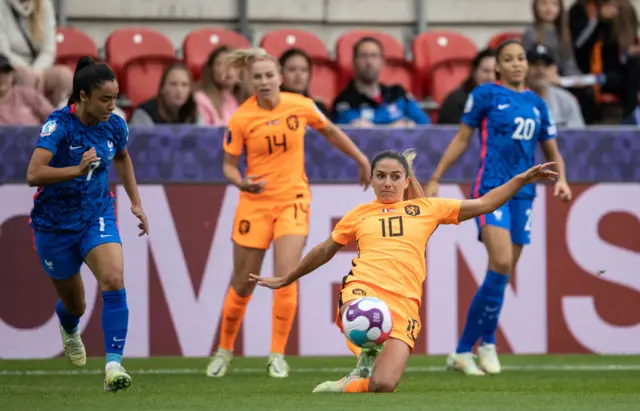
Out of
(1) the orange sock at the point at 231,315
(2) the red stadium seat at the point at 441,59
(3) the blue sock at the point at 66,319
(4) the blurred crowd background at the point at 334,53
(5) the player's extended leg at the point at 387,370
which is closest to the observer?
(5) the player's extended leg at the point at 387,370

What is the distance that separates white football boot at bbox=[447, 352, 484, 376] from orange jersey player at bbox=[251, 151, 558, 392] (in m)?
1.76

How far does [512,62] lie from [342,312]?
104 inches

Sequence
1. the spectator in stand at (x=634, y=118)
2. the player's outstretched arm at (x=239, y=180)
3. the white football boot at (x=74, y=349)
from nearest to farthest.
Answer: the white football boot at (x=74, y=349)
the player's outstretched arm at (x=239, y=180)
the spectator in stand at (x=634, y=118)

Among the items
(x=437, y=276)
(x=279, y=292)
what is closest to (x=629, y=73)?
(x=437, y=276)

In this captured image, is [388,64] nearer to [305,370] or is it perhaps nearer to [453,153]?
[453,153]

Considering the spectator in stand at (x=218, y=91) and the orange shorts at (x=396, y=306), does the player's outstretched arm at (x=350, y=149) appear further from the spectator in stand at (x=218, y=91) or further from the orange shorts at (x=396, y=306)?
the spectator in stand at (x=218, y=91)

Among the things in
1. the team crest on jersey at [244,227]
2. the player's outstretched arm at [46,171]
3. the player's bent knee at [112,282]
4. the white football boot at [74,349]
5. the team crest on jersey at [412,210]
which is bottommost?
the white football boot at [74,349]

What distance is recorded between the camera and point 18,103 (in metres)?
10.8

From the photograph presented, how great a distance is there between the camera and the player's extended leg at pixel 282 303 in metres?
8.71

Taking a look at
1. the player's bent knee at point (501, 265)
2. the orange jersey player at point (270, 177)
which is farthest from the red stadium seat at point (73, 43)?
the player's bent knee at point (501, 265)

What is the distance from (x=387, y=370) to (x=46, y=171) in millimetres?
2152

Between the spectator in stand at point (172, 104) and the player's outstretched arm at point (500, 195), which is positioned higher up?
the spectator in stand at point (172, 104)

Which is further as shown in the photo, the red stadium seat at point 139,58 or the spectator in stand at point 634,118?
the red stadium seat at point 139,58

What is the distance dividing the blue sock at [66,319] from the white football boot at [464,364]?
2658 millimetres
